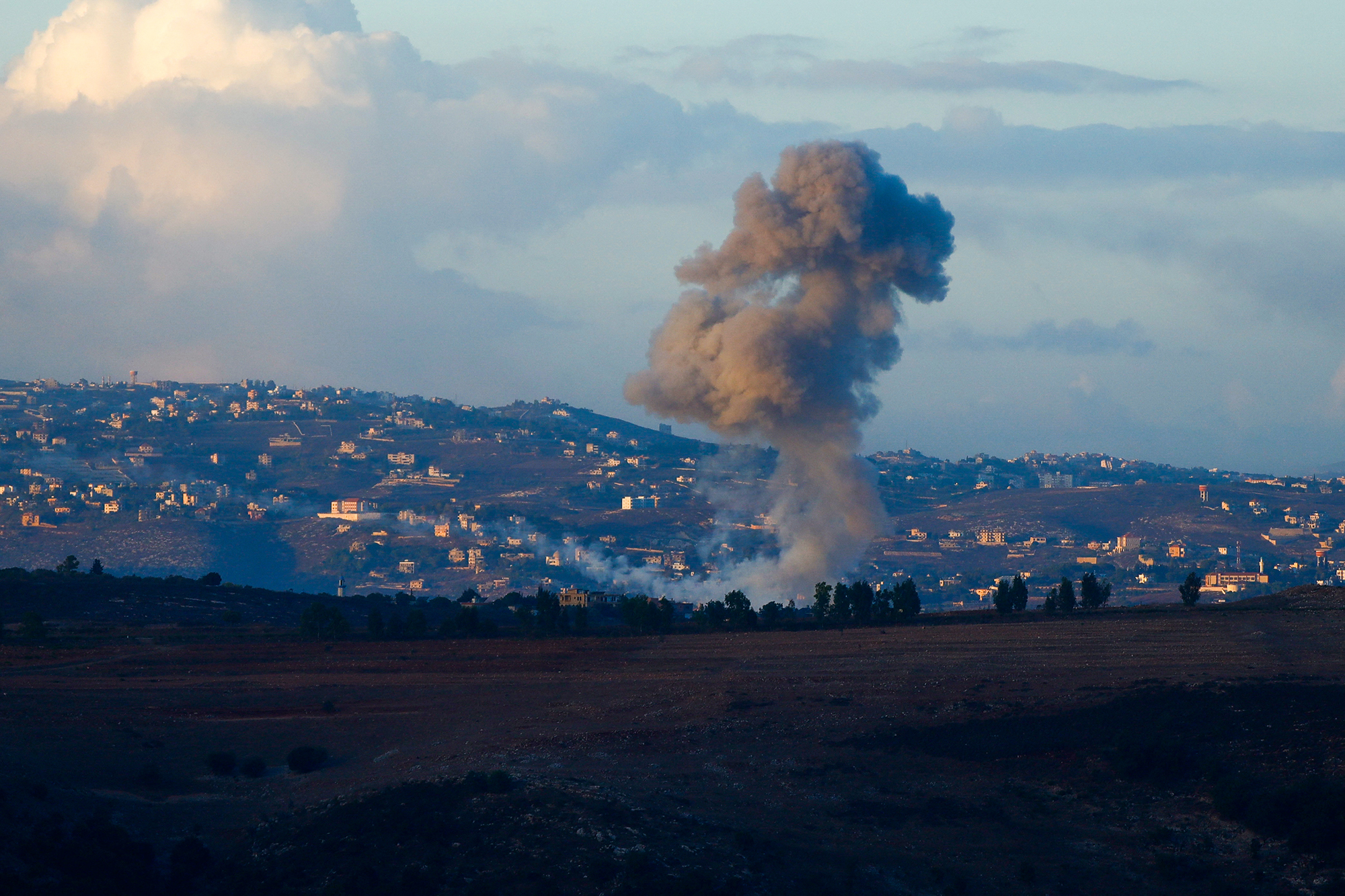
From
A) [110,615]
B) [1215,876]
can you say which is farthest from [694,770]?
[110,615]

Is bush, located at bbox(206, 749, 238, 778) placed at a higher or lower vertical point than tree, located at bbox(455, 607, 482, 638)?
lower

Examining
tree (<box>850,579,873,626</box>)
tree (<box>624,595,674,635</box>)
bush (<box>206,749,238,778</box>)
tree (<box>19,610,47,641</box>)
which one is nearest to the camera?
bush (<box>206,749,238,778</box>)

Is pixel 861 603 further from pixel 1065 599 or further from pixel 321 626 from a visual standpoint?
pixel 321 626

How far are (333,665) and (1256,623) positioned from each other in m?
59.3

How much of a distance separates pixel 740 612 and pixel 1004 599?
2112 centimetres

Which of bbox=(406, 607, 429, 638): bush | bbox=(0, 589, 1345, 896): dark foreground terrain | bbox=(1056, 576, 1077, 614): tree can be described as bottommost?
bbox=(0, 589, 1345, 896): dark foreground terrain

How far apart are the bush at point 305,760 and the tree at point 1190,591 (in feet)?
244

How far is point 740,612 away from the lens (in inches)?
4407

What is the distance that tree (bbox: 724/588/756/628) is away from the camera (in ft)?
364

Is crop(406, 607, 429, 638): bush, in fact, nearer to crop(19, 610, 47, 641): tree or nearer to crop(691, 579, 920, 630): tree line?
crop(691, 579, 920, 630): tree line

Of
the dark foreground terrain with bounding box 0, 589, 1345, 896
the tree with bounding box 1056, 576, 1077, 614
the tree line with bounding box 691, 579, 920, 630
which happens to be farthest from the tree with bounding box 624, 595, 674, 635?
the tree with bounding box 1056, 576, 1077, 614

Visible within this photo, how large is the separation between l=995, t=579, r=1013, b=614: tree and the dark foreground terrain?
23.1 meters

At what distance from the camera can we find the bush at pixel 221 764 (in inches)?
2427

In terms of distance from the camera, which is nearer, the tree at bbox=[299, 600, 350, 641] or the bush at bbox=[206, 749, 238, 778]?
the bush at bbox=[206, 749, 238, 778]
